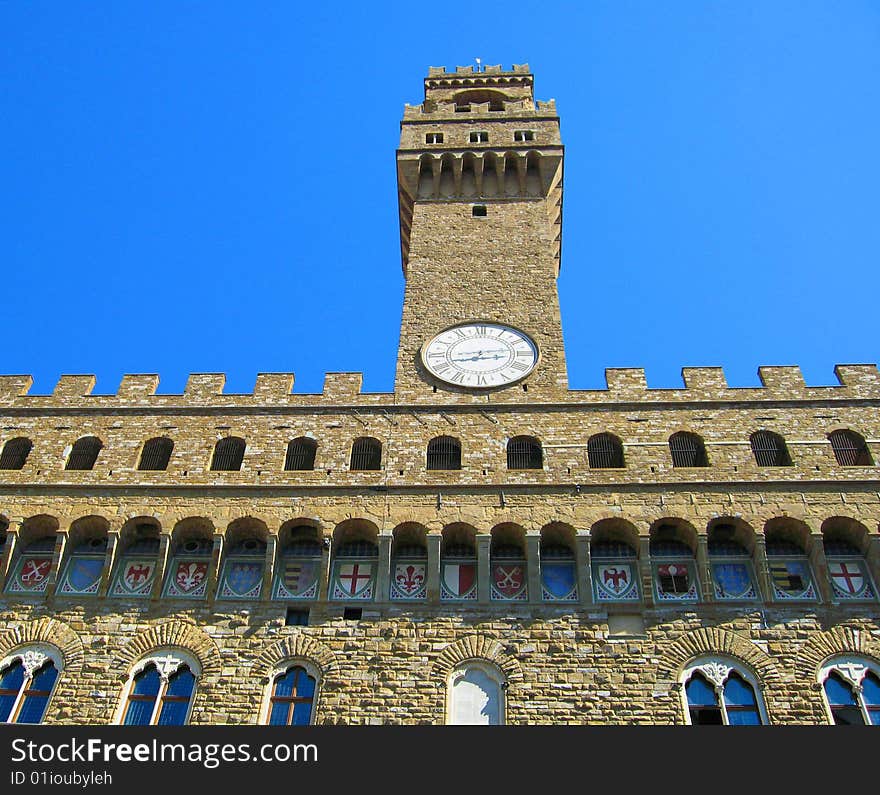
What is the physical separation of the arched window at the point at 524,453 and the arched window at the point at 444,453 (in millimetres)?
1006

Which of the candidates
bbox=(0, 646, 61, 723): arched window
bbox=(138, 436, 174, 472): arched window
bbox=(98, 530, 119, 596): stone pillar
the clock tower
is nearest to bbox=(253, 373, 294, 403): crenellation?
bbox=(138, 436, 174, 472): arched window

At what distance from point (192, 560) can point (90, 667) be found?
255cm

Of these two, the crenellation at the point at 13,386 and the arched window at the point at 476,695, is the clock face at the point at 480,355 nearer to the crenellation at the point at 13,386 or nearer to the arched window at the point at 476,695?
the arched window at the point at 476,695

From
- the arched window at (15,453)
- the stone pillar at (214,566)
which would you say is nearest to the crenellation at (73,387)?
the arched window at (15,453)

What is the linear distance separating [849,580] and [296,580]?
9.56m

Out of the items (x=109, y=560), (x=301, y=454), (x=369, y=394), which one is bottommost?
(x=109, y=560)

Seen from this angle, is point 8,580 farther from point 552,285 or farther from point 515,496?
point 552,285

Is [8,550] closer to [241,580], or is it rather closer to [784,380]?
[241,580]

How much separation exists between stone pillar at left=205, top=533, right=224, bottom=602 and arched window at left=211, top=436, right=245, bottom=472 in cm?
196

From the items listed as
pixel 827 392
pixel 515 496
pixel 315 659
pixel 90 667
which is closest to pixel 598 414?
pixel 515 496

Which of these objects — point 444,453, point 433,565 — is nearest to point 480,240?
point 444,453

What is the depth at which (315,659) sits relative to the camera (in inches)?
648

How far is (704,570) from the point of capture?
681 inches

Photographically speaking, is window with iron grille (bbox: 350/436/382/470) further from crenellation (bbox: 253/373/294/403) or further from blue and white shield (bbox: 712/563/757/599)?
blue and white shield (bbox: 712/563/757/599)
